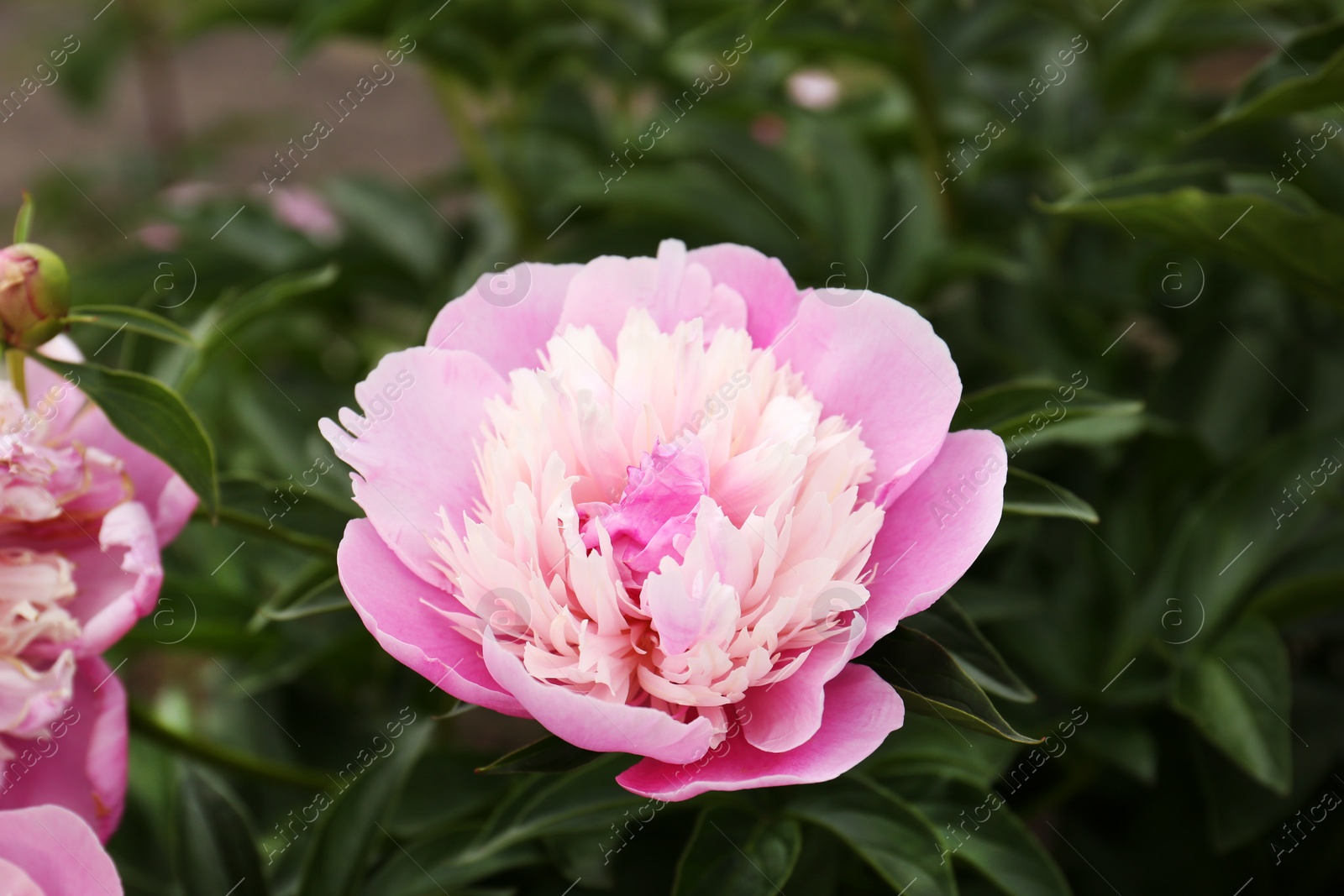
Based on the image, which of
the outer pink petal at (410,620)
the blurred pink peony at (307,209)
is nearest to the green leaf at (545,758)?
the outer pink petal at (410,620)

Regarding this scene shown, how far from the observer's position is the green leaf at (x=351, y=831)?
0.60 meters

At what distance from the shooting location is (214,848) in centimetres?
61

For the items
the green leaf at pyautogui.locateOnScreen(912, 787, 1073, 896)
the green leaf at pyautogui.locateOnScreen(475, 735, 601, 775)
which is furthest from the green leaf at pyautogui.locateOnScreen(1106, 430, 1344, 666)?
the green leaf at pyautogui.locateOnScreen(475, 735, 601, 775)

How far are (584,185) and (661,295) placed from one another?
1.81 ft

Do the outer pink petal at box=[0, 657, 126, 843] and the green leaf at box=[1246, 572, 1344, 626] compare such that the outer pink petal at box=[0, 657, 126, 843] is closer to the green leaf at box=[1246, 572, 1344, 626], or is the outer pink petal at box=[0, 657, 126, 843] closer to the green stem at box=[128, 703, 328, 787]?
the green stem at box=[128, 703, 328, 787]

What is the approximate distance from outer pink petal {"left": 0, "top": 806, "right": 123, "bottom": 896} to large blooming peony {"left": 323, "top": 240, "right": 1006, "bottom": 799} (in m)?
0.16

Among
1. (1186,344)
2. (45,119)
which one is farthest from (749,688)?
(45,119)

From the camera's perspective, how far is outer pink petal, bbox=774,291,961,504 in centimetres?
46

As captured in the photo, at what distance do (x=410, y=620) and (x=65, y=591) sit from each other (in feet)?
0.65

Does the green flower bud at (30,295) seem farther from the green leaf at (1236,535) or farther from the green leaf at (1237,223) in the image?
the green leaf at (1236,535)

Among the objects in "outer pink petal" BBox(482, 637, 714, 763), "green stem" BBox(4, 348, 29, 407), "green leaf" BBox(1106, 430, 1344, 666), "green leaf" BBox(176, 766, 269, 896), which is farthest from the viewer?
"green leaf" BBox(1106, 430, 1344, 666)

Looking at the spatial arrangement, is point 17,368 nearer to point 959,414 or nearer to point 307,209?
point 959,414

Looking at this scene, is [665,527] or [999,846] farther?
[999,846]

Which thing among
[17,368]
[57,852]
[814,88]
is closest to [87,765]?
[57,852]
